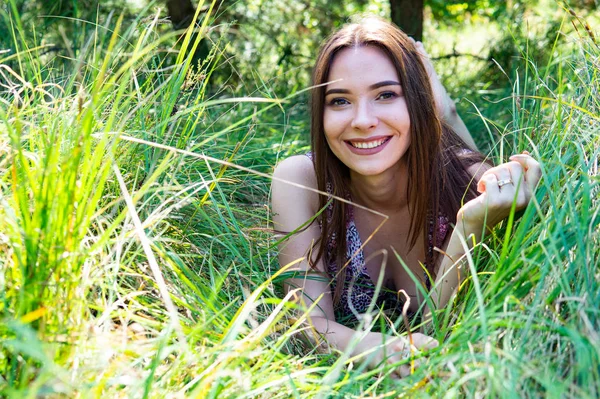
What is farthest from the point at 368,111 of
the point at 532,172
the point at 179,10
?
the point at 179,10

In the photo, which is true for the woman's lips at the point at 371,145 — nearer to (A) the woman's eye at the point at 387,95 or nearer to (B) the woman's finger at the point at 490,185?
(A) the woman's eye at the point at 387,95

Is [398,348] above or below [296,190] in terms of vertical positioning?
below

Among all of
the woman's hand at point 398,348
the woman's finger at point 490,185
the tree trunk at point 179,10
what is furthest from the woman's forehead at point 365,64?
the tree trunk at point 179,10

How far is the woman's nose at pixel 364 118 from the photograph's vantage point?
217 centimetres

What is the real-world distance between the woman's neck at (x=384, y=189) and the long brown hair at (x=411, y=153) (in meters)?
0.06

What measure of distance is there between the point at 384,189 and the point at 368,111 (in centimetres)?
36

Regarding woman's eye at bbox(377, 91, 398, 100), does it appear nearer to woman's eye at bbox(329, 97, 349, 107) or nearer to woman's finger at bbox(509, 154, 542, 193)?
woman's eye at bbox(329, 97, 349, 107)

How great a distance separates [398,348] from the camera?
1617 millimetres

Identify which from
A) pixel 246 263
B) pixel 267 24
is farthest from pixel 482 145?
pixel 246 263

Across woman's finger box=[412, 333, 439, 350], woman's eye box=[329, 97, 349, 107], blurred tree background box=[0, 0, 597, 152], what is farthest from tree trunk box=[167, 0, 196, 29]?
woman's finger box=[412, 333, 439, 350]

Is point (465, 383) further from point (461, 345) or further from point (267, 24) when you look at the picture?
point (267, 24)

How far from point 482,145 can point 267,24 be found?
1.66m

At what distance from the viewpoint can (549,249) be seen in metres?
1.47

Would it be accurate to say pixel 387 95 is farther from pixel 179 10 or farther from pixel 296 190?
pixel 179 10
